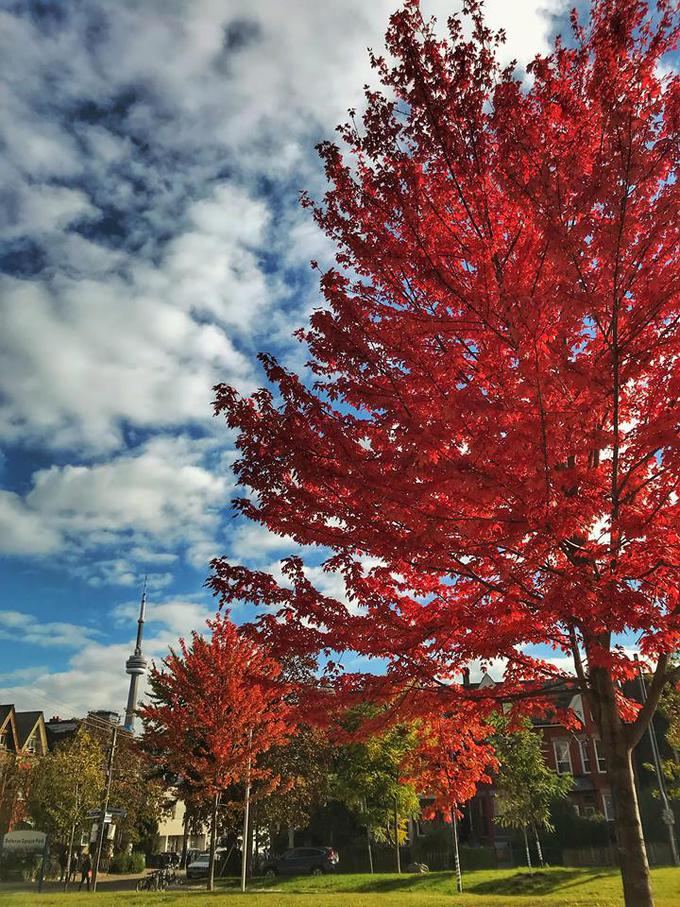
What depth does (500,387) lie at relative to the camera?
240 inches

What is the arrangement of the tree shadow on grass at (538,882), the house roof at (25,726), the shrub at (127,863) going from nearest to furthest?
the tree shadow on grass at (538,882), the house roof at (25,726), the shrub at (127,863)

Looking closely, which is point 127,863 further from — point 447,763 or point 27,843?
point 447,763

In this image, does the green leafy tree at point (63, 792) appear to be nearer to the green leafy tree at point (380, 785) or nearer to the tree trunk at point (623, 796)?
the green leafy tree at point (380, 785)

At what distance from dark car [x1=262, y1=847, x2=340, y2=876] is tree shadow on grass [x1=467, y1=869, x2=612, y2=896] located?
13.6 metres

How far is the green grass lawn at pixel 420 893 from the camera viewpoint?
14.2 meters

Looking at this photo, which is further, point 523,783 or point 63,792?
point 63,792

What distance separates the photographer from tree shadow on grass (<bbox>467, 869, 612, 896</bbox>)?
2023 cm

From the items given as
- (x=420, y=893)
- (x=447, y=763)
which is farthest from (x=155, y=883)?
(x=447, y=763)

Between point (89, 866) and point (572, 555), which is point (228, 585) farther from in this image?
point (89, 866)

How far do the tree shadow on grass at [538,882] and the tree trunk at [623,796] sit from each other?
1611 cm

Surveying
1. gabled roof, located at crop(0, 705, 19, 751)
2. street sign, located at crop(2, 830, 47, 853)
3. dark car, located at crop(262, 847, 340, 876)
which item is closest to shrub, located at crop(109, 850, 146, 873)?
dark car, located at crop(262, 847, 340, 876)

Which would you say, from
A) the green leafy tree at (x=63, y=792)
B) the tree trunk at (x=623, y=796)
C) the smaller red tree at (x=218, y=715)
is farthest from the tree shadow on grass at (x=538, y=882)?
the green leafy tree at (x=63, y=792)

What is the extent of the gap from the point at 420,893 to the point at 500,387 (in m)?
20.9

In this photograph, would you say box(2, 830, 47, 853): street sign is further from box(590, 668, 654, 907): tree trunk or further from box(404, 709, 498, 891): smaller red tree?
box(590, 668, 654, 907): tree trunk
